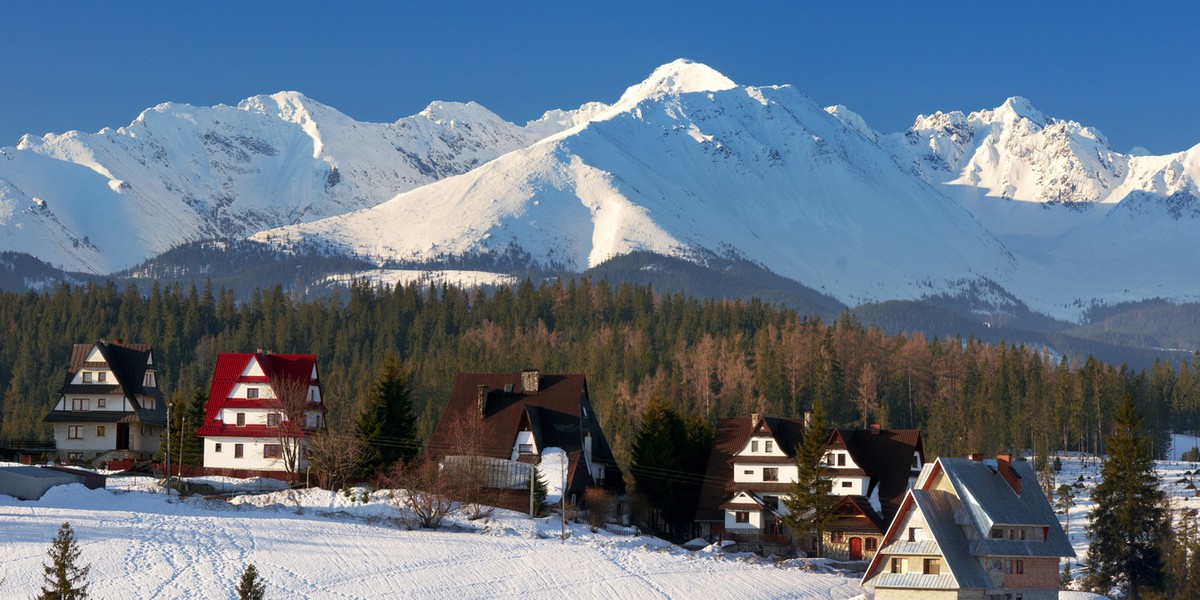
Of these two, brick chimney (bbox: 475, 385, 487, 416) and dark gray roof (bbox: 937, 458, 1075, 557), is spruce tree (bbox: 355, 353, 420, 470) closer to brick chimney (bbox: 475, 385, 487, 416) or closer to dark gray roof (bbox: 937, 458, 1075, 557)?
brick chimney (bbox: 475, 385, 487, 416)

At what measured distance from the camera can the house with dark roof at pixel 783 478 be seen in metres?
91.3

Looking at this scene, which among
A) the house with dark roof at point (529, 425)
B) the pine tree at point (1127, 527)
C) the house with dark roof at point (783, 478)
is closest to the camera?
the pine tree at point (1127, 527)

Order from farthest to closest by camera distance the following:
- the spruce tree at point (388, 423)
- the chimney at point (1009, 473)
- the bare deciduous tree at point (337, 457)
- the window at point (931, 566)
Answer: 1. the spruce tree at point (388, 423)
2. the bare deciduous tree at point (337, 457)
3. the chimney at point (1009, 473)
4. the window at point (931, 566)

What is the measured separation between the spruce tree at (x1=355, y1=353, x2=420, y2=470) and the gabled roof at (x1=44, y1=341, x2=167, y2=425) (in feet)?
62.3

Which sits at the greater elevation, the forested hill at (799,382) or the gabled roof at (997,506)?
the forested hill at (799,382)

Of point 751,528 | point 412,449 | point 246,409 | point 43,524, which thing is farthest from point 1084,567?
point 43,524

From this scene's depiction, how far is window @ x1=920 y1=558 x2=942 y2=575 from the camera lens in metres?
72.8

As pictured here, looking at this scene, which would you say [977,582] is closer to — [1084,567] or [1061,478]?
[1084,567]

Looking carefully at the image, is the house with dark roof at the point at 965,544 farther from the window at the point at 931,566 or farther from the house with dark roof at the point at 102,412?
the house with dark roof at the point at 102,412

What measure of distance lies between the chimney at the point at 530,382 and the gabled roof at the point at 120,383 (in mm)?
24999

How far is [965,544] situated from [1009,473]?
5691 millimetres

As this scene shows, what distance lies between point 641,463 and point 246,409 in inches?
925

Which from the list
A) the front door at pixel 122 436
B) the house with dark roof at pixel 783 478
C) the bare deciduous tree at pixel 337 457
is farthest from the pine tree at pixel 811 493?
the front door at pixel 122 436

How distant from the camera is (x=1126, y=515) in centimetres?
8456
